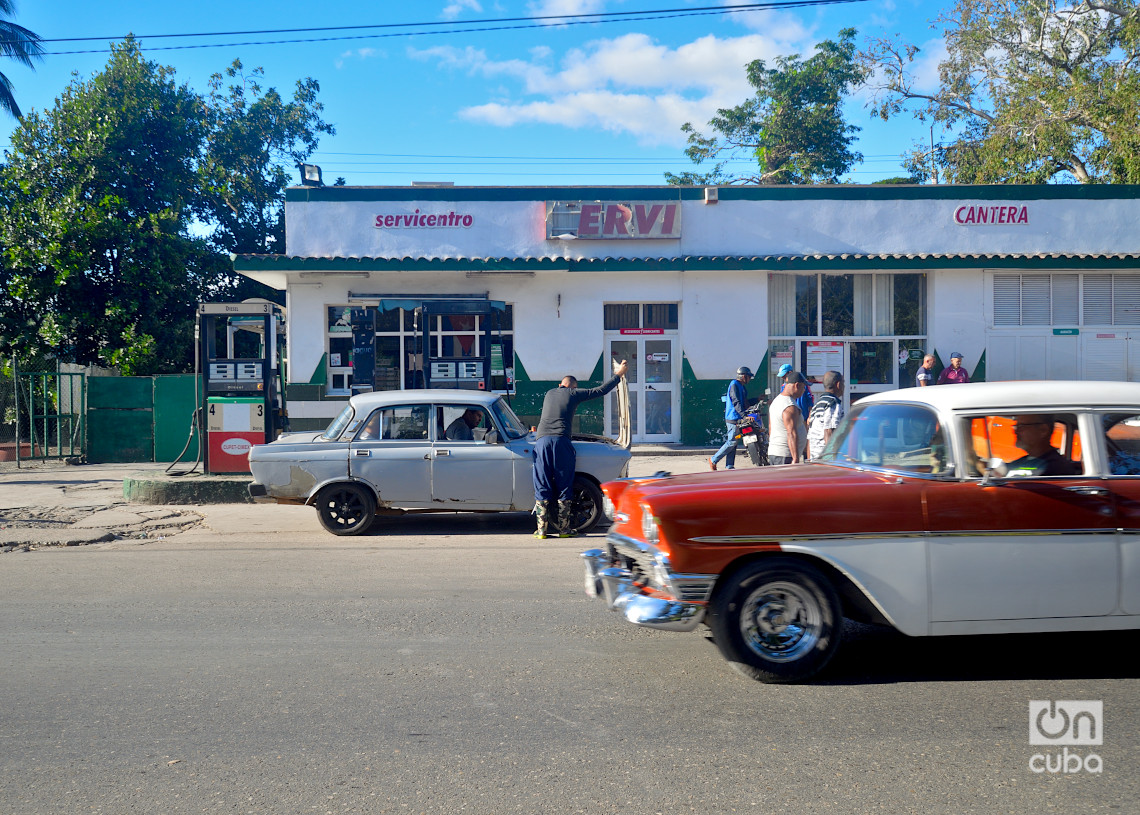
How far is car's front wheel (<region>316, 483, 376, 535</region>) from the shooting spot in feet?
30.8

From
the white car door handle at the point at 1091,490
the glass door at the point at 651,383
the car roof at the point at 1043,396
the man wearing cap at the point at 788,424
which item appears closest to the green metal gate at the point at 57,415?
the glass door at the point at 651,383

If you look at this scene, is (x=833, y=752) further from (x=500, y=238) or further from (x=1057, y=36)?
(x=1057, y=36)

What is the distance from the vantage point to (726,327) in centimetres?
1716

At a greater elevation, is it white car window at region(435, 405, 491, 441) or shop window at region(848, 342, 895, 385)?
shop window at region(848, 342, 895, 385)

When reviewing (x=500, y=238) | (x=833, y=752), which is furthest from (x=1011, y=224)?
(x=833, y=752)

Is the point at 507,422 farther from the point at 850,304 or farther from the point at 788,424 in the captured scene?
the point at 850,304

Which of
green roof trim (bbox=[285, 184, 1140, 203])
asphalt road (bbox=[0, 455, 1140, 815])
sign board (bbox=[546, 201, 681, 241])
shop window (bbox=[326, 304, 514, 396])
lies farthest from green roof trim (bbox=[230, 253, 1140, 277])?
asphalt road (bbox=[0, 455, 1140, 815])

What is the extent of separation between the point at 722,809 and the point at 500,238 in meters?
15.0

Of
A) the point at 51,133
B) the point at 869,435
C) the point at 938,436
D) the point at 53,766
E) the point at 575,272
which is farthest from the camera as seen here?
the point at 51,133

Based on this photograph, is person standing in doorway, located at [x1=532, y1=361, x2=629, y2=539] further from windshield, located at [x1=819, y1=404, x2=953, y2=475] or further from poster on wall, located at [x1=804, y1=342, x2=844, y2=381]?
poster on wall, located at [x1=804, y1=342, x2=844, y2=381]

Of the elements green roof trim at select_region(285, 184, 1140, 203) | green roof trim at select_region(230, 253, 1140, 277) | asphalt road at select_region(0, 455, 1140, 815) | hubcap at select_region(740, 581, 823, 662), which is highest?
green roof trim at select_region(285, 184, 1140, 203)

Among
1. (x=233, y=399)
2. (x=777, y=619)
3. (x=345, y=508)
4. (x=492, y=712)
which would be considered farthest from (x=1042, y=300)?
(x=492, y=712)

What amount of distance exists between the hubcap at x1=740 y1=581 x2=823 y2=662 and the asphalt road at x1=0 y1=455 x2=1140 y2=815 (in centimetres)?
21

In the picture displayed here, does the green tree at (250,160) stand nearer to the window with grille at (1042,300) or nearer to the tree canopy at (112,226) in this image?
the tree canopy at (112,226)
